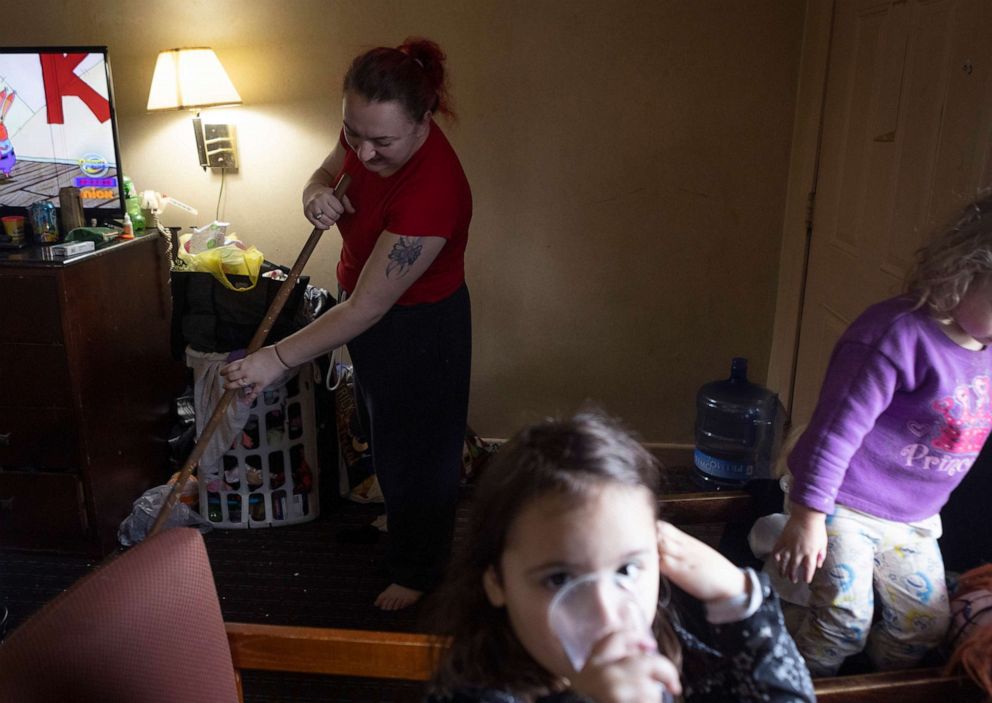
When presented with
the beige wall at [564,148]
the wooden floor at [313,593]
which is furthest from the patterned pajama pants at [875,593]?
the beige wall at [564,148]

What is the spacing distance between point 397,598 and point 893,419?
4.72 ft

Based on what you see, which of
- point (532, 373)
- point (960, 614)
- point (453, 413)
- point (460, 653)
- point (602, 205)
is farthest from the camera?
point (532, 373)

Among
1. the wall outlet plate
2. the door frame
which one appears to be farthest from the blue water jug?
the wall outlet plate

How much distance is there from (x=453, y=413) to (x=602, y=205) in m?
1.14

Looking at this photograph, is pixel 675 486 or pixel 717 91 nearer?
pixel 717 91

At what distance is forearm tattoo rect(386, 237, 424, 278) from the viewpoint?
6.07 feet

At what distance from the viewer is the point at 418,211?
185 centimetres

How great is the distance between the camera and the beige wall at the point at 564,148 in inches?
111

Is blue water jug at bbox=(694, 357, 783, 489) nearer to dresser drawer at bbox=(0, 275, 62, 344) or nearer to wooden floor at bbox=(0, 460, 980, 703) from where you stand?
wooden floor at bbox=(0, 460, 980, 703)

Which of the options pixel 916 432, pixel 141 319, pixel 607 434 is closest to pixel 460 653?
pixel 607 434

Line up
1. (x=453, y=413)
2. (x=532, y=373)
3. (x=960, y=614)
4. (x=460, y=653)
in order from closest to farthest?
(x=460, y=653), (x=960, y=614), (x=453, y=413), (x=532, y=373)

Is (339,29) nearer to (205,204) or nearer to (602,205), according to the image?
(205,204)

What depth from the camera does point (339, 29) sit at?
2.86m

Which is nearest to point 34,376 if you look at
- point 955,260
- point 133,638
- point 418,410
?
point 418,410
